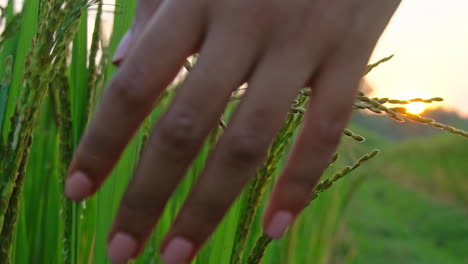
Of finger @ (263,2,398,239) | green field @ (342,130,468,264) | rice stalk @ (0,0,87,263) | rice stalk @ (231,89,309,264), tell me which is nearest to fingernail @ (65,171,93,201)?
finger @ (263,2,398,239)

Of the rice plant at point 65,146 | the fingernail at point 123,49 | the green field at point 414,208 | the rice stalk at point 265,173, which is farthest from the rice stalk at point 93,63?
the green field at point 414,208

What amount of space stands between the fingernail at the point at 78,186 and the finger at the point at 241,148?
5 centimetres

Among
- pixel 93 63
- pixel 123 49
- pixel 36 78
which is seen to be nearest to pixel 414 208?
pixel 93 63

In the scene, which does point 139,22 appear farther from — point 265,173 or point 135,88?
point 265,173

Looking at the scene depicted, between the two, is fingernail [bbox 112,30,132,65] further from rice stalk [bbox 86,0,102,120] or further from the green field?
the green field

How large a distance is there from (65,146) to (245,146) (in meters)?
0.52

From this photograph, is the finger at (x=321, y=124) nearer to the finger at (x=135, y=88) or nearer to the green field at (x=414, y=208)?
the finger at (x=135, y=88)

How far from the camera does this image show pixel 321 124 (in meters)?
0.43

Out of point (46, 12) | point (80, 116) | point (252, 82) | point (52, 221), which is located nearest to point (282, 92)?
point (252, 82)

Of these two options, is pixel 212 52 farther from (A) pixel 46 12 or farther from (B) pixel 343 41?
(A) pixel 46 12

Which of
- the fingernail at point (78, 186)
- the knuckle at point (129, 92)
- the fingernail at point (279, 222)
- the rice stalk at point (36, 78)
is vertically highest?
the rice stalk at point (36, 78)

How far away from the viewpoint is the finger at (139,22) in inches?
19.2

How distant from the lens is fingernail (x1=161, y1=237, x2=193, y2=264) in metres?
0.43

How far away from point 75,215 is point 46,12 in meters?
0.31
